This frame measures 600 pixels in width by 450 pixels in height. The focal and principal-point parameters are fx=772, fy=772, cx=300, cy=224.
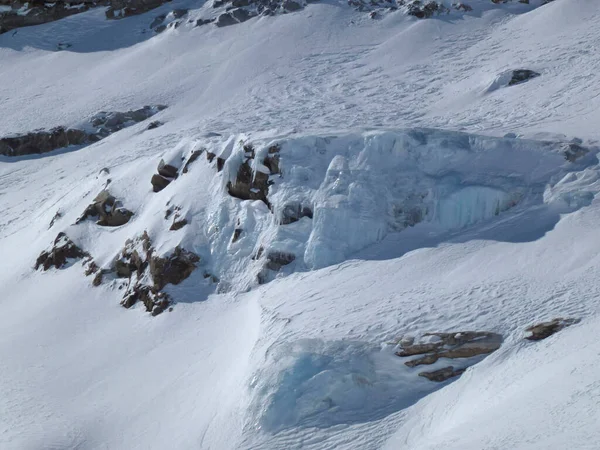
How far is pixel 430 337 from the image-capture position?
43.8 feet

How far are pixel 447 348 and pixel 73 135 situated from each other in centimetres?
2318

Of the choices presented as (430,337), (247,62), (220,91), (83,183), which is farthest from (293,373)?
(247,62)

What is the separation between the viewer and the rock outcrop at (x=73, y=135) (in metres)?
31.8

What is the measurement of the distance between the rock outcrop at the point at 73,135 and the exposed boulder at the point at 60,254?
36.3ft

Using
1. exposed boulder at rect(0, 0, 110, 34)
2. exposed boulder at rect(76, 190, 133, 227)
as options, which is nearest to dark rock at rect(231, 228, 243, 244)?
exposed boulder at rect(76, 190, 133, 227)

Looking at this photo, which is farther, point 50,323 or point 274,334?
point 50,323

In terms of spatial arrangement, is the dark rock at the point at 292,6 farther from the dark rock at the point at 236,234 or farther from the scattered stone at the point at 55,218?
the dark rock at the point at 236,234

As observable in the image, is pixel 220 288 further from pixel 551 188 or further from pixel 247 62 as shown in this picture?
pixel 247 62

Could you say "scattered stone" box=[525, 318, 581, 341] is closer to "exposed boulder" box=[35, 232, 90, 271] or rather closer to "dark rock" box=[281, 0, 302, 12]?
"exposed boulder" box=[35, 232, 90, 271]

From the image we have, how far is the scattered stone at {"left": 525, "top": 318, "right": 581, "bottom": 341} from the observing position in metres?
12.6

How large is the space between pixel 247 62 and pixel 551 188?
19.7 m

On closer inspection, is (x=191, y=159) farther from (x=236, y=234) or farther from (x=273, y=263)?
(x=273, y=263)

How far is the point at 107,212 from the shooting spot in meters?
21.4

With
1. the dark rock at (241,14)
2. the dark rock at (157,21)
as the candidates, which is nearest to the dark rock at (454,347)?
the dark rock at (241,14)
